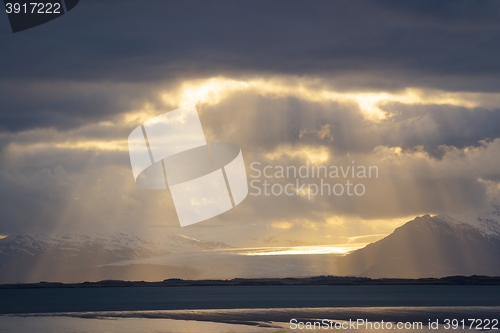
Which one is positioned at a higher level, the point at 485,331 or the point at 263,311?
the point at 263,311

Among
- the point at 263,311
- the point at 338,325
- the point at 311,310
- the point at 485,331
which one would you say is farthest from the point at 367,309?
the point at 485,331

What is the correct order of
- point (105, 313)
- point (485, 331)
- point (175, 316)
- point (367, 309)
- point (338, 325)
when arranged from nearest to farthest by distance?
point (485, 331)
point (338, 325)
point (175, 316)
point (105, 313)
point (367, 309)

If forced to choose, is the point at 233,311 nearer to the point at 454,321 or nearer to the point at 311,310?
the point at 311,310

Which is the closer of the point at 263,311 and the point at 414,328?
the point at 414,328

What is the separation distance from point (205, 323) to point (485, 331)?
3341 centimetres

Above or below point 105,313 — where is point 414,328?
below

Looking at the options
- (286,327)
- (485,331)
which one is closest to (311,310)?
(286,327)

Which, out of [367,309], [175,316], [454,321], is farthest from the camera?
[367,309]

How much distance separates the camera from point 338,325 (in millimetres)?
88625

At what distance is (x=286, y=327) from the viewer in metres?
84.6

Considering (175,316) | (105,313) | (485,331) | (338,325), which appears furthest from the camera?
(105,313)

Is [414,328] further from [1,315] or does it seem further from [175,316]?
[1,315]

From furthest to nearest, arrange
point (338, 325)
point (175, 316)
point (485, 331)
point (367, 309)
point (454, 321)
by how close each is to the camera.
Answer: point (367, 309)
point (175, 316)
point (454, 321)
point (338, 325)
point (485, 331)

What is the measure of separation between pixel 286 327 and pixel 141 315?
95.1 feet
